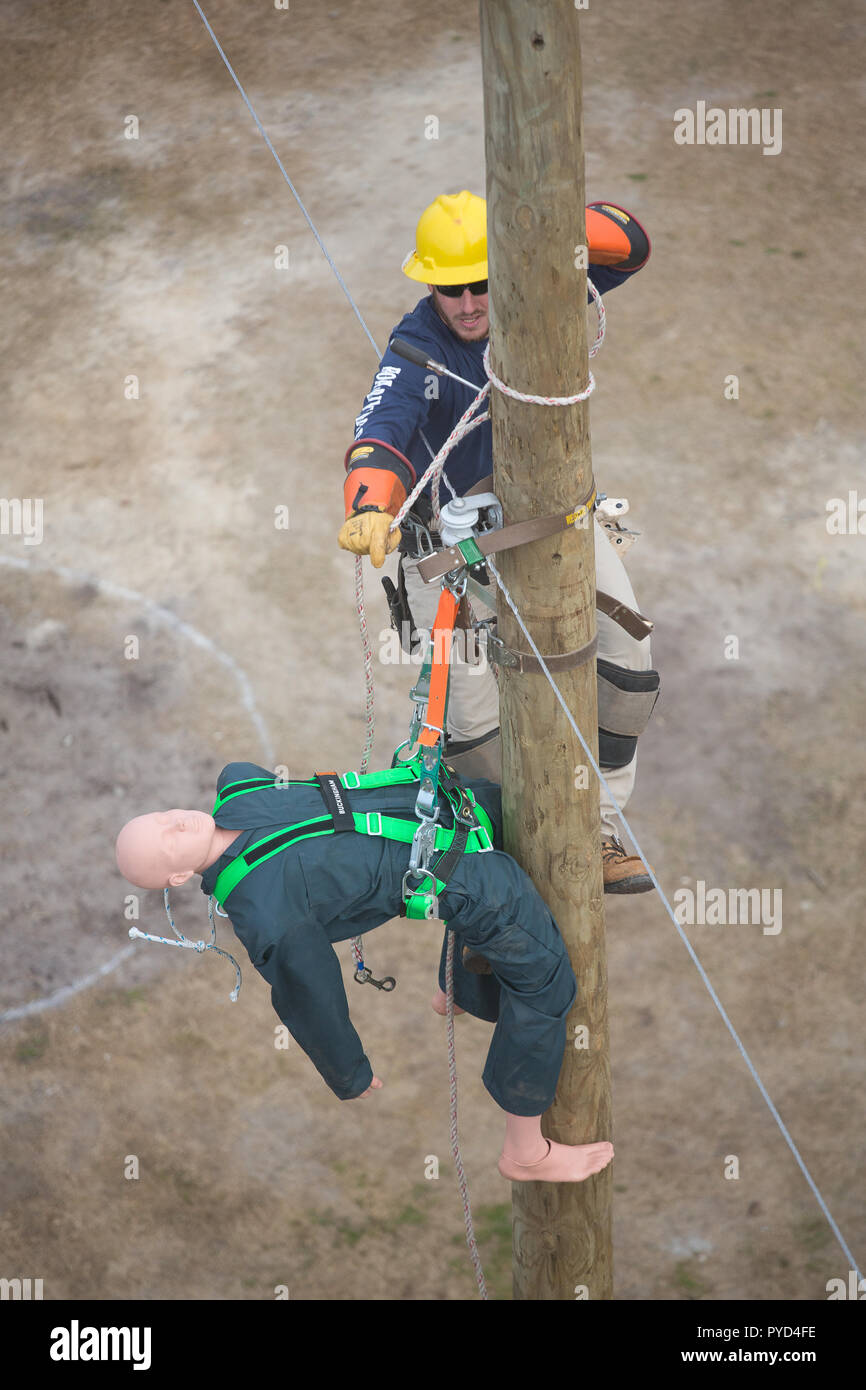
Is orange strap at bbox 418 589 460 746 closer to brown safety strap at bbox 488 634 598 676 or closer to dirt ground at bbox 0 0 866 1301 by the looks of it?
brown safety strap at bbox 488 634 598 676

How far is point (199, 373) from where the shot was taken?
952cm

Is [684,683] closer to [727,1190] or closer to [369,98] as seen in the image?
[727,1190]

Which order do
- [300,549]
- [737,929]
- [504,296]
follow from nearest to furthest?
1. [504,296]
2. [737,929]
3. [300,549]

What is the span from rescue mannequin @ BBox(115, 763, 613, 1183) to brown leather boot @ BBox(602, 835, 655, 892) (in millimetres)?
849

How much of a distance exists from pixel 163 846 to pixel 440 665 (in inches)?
33.2

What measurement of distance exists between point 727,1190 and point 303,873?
151 inches

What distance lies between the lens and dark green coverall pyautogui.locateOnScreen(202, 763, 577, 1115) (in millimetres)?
3518

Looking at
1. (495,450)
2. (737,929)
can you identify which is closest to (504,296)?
(495,450)

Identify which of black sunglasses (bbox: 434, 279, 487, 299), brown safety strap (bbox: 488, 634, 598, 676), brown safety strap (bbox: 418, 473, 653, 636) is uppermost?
black sunglasses (bbox: 434, 279, 487, 299)

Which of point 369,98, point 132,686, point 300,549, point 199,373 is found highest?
point 369,98

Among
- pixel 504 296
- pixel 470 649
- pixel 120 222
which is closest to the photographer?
pixel 504 296

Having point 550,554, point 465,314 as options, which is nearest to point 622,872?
point 550,554

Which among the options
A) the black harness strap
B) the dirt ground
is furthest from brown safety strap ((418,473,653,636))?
the dirt ground

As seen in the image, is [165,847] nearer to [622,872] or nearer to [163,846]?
[163,846]
